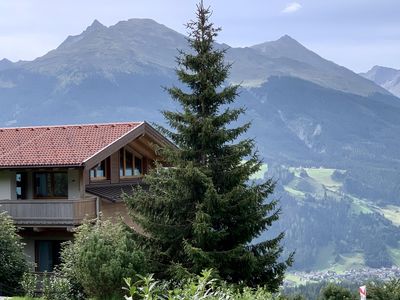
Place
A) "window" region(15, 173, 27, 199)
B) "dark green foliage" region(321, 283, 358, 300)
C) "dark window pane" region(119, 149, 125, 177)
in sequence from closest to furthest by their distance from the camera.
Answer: "window" region(15, 173, 27, 199), "dark window pane" region(119, 149, 125, 177), "dark green foliage" region(321, 283, 358, 300)

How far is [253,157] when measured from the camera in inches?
829

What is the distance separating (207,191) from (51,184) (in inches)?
439

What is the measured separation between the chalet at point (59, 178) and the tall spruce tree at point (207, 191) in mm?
4667

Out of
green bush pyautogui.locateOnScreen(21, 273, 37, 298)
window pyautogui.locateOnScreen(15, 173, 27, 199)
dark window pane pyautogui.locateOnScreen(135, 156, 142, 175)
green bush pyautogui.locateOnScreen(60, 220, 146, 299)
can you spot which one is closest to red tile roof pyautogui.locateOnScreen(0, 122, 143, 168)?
window pyautogui.locateOnScreen(15, 173, 27, 199)

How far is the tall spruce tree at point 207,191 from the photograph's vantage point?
65.4ft

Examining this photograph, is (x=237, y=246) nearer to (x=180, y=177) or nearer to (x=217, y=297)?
(x=180, y=177)

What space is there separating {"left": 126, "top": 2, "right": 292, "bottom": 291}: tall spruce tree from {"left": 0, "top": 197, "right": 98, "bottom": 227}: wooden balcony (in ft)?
19.6

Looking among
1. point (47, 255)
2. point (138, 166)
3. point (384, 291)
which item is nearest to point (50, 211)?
point (47, 255)

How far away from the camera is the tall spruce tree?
19.9 m

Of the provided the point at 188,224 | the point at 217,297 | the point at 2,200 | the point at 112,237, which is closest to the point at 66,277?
the point at 112,237

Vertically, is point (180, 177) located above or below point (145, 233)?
above

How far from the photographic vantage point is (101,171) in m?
31.2

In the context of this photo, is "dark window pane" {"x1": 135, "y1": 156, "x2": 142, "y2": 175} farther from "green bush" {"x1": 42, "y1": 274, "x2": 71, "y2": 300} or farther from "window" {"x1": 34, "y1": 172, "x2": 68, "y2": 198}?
"green bush" {"x1": 42, "y1": 274, "x2": 71, "y2": 300}

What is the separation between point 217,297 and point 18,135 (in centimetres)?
2316
